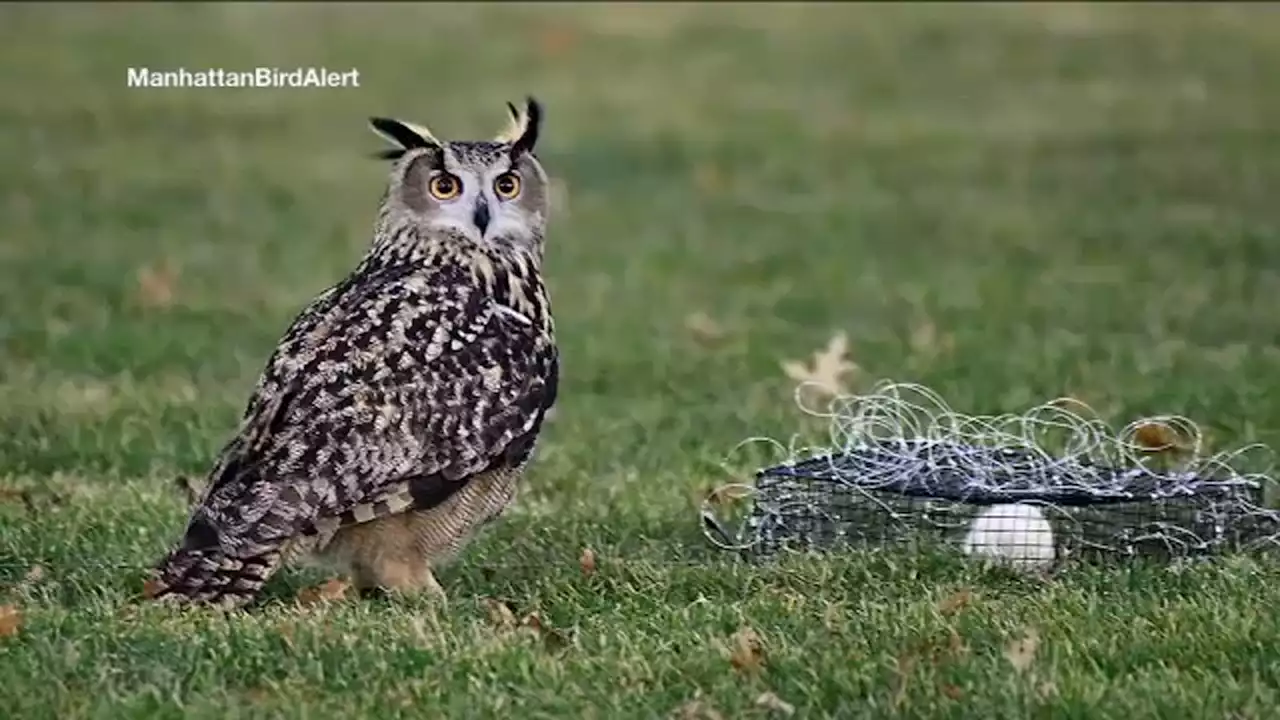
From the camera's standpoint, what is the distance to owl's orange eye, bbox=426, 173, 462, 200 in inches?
278

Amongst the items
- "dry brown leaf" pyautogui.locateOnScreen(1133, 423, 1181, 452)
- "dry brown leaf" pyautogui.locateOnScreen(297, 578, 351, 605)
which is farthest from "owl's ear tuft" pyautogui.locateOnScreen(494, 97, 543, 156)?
"dry brown leaf" pyautogui.locateOnScreen(1133, 423, 1181, 452)

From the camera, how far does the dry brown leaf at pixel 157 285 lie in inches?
508

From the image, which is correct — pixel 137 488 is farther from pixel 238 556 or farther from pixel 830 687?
pixel 830 687

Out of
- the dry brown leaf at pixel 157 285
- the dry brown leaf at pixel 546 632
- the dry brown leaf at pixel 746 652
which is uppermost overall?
the dry brown leaf at pixel 157 285

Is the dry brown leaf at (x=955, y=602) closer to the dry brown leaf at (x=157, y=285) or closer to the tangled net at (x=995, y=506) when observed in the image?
the tangled net at (x=995, y=506)

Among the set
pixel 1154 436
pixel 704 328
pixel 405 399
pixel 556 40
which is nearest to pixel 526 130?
pixel 405 399

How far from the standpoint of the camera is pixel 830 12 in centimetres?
2417

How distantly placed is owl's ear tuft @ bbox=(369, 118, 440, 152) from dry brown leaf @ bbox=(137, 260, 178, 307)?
233 inches

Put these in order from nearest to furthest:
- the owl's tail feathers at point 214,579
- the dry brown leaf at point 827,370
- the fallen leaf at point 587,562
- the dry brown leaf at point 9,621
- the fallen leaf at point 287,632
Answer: the fallen leaf at point 287,632
the dry brown leaf at point 9,621
the owl's tail feathers at point 214,579
the fallen leaf at point 587,562
the dry brown leaf at point 827,370

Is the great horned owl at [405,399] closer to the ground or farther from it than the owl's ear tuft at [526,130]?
closer to the ground

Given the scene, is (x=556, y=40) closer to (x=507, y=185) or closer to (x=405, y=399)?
(x=507, y=185)

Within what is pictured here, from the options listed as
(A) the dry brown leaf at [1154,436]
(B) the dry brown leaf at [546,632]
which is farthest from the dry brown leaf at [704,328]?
(B) the dry brown leaf at [546,632]

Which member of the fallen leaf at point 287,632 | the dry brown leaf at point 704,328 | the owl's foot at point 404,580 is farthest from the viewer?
the dry brown leaf at point 704,328

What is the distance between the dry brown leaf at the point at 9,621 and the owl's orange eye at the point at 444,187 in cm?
174
